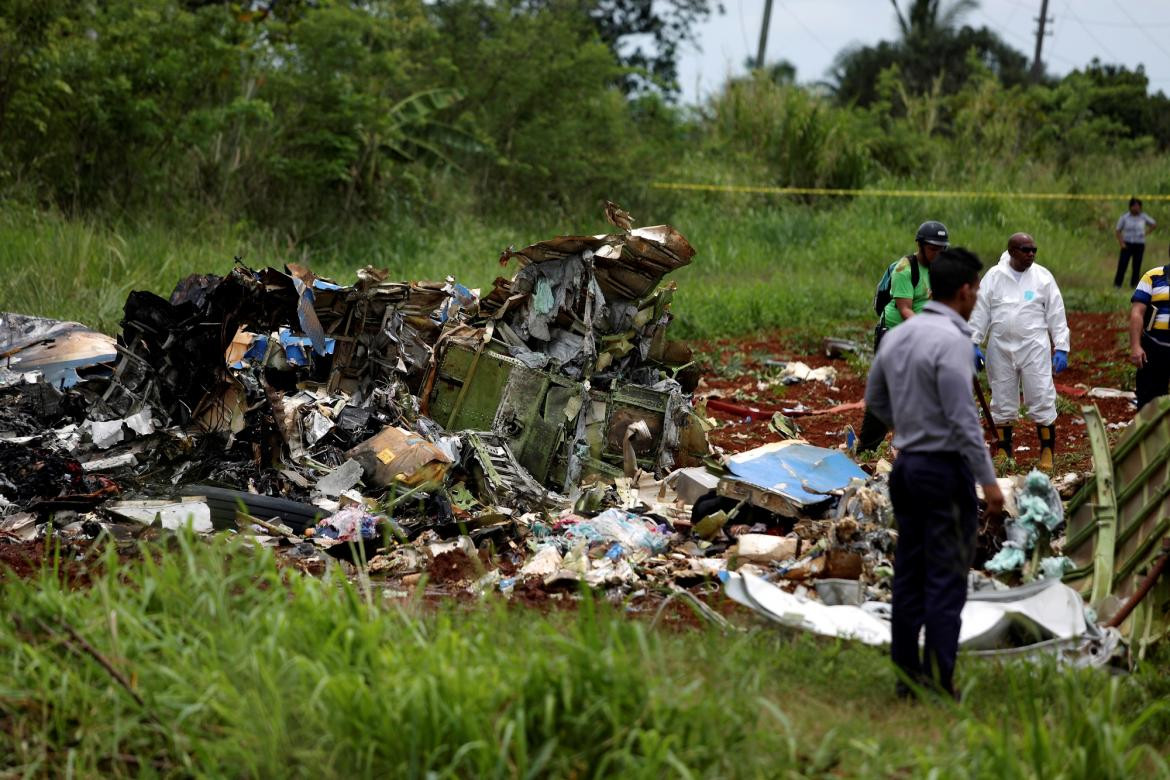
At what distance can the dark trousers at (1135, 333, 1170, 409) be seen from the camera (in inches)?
334

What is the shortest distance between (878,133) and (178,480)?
74.6 ft

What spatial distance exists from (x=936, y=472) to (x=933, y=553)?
0.31m

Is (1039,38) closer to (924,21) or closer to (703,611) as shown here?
(924,21)

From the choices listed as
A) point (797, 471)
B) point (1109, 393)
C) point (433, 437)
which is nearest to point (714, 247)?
point (1109, 393)

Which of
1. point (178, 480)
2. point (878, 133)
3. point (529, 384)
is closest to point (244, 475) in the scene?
point (178, 480)

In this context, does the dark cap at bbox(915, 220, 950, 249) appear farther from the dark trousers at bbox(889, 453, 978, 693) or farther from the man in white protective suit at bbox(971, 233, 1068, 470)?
the dark trousers at bbox(889, 453, 978, 693)

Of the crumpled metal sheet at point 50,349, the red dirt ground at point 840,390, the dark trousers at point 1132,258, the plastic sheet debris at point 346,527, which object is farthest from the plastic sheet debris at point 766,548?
the dark trousers at point 1132,258

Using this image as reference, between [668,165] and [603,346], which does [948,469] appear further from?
[668,165]

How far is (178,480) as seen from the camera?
8.31 metres

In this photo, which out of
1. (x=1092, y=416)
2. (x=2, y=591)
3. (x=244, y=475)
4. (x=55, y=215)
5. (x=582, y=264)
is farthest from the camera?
(x=55, y=215)

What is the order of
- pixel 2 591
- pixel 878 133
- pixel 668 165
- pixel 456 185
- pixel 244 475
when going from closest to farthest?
pixel 2 591
pixel 244 475
pixel 456 185
pixel 668 165
pixel 878 133

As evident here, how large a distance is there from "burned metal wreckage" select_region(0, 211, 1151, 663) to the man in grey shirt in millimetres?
1571

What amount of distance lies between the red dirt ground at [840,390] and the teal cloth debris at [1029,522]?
2.30 meters

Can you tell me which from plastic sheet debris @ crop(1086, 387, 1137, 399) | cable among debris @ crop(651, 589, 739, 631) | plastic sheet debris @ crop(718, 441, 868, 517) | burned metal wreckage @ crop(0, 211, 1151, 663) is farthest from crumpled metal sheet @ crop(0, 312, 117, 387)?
plastic sheet debris @ crop(1086, 387, 1137, 399)
